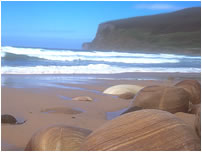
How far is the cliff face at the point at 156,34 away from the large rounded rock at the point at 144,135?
137 ft

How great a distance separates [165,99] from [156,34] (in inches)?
1993

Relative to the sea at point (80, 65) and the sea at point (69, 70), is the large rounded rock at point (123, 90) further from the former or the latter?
the sea at point (80, 65)

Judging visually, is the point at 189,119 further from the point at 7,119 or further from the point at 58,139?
the point at 7,119

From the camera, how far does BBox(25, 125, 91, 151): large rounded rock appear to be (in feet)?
6.42

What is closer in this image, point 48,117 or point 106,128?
point 106,128

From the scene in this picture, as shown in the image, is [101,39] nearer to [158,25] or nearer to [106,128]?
[158,25]

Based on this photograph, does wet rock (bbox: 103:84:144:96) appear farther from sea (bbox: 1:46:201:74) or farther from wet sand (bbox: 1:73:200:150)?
sea (bbox: 1:46:201:74)

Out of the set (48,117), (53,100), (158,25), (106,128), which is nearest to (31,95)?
(53,100)

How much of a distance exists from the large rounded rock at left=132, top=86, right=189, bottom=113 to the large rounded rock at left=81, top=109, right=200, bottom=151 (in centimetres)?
174

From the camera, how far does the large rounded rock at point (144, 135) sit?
1472 mm

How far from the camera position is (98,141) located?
157 centimetres

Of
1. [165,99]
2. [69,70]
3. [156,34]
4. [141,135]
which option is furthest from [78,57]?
[156,34]

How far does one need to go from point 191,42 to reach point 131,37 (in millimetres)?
12215

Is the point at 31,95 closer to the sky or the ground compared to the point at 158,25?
closer to the ground
